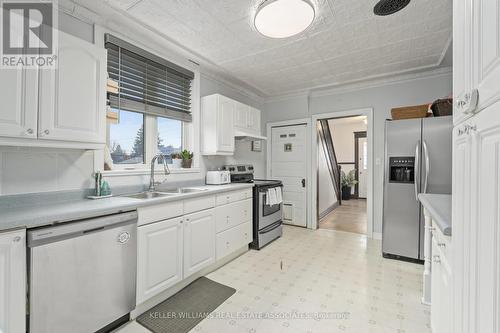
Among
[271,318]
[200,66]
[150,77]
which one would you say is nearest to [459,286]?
[271,318]

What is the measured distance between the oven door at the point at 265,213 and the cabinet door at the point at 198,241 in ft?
3.04

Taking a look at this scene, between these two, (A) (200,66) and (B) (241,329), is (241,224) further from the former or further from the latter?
(A) (200,66)

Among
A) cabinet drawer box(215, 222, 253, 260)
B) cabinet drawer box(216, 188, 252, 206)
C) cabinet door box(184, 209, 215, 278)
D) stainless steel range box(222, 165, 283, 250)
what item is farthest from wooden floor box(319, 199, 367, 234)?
cabinet door box(184, 209, 215, 278)

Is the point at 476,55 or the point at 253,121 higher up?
the point at 253,121

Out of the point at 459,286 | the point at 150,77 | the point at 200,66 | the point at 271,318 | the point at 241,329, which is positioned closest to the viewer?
the point at 459,286

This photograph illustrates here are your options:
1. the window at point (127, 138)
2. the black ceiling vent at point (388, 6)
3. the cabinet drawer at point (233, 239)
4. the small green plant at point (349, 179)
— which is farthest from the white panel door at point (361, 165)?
the window at point (127, 138)

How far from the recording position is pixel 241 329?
1701 millimetres

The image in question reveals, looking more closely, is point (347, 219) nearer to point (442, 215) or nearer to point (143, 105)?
point (442, 215)

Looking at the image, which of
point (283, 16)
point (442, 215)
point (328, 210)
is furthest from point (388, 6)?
point (328, 210)

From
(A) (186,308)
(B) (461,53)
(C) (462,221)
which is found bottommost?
(A) (186,308)

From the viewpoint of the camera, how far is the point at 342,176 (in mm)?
7395

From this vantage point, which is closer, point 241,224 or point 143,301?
point 143,301

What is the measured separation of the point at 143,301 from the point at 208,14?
2.56 meters

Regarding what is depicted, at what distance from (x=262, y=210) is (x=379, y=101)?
259cm
